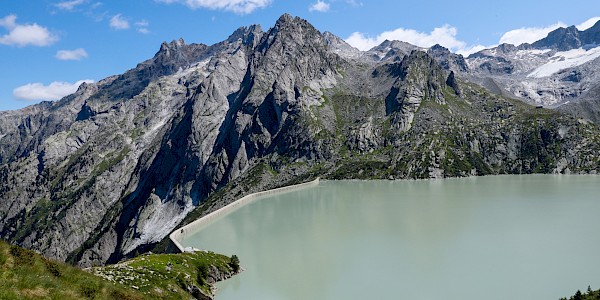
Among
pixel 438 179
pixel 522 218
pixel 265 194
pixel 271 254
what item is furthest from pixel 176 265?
pixel 438 179

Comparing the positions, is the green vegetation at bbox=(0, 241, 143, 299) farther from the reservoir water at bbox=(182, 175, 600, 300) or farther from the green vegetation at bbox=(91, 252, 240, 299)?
the reservoir water at bbox=(182, 175, 600, 300)

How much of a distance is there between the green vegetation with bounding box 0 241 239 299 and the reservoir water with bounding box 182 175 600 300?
4.65m

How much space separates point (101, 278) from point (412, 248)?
1667 inches

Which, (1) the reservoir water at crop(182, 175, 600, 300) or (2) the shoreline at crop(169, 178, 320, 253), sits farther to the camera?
(2) the shoreline at crop(169, 178, 320, 253)

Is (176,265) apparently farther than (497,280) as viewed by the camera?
No

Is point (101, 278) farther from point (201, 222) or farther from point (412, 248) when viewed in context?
point (201, 222)

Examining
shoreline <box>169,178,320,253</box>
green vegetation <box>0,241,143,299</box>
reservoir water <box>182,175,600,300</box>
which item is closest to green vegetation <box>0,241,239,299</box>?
green vegetation <box>0,241,143,299</box>

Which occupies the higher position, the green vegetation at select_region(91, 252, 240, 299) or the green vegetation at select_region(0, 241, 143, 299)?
A: the green vegetation at select_region(0, 241, 143, 299)

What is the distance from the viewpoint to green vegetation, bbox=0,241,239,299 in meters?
20.2

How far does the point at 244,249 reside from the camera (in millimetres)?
63562

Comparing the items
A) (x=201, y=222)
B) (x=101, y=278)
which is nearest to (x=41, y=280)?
(x=101, y=278)

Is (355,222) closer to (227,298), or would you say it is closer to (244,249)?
Answer: (244,249)

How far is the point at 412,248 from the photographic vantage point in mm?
59906

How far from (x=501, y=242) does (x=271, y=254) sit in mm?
31885
